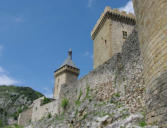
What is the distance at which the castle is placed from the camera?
414 cm

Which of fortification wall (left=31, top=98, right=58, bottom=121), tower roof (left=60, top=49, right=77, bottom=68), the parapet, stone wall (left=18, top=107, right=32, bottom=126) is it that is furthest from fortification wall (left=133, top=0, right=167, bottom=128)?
stone wall (left=18, top=107, right=32, bottom=126)

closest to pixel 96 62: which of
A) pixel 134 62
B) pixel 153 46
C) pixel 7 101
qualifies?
pixel 134 62

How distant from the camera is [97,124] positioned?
840 cm

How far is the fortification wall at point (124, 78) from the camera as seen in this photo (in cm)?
774

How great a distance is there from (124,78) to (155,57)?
478 cm

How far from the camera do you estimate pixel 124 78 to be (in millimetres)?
8969

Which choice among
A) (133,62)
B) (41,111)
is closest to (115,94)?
(133,62)

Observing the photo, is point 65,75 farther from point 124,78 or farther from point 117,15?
point 124,78

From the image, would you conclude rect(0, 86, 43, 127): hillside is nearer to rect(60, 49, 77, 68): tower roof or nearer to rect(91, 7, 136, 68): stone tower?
rect(60, 49, 77, 68): tower roof

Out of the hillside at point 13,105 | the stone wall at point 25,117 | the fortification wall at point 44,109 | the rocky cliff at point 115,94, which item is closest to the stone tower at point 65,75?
the fortification wall at point 44,109

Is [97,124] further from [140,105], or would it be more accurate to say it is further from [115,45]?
[115,45]

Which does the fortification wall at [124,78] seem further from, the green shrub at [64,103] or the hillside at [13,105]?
the hillside at [13,105]

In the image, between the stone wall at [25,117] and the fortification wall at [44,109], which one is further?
the stone wall at [25,117]

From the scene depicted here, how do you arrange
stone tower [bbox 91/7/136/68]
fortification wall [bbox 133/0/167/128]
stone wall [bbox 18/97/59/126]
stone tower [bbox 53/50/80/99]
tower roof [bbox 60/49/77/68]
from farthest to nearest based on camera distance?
tower roof [bbox 60/49/77/68] < stone tower [bbox 53/50/80/99] < stone wall [bbox 18/97/59/126] < stone tower [bbox 91/7/136/68] < fortification wall [bbox 133/0/167/128]
